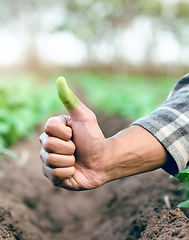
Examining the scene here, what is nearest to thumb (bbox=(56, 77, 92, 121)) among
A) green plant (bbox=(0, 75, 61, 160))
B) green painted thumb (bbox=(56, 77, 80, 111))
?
green painted thumb (bbox=(56, 77, 80, 111))

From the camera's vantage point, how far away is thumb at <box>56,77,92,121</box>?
1243 millimetres

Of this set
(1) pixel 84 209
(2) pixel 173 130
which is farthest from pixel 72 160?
(1) pixel 84 209

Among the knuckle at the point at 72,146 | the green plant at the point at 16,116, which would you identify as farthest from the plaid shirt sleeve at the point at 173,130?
the green plant at the point at 16,116

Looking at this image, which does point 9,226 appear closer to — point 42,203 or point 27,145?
point 42,203

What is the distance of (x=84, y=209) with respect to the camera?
2760 millimetres

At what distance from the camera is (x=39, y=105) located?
5031mm

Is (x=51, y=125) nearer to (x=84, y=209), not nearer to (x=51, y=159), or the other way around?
(x=51, y=159)

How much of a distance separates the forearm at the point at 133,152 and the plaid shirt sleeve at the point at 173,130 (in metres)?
0.03

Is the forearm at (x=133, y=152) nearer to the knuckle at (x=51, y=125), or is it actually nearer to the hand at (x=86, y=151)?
the hand at (x=86, y=151)

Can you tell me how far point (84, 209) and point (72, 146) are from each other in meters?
1.62

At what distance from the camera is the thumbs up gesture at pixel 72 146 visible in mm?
1271

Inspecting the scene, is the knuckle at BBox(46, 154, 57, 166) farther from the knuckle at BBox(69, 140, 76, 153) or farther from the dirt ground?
the dirt ground

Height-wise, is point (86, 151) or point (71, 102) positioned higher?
point (71, 102)

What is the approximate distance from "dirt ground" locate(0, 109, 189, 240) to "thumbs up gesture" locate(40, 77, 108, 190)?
0.42 metres
